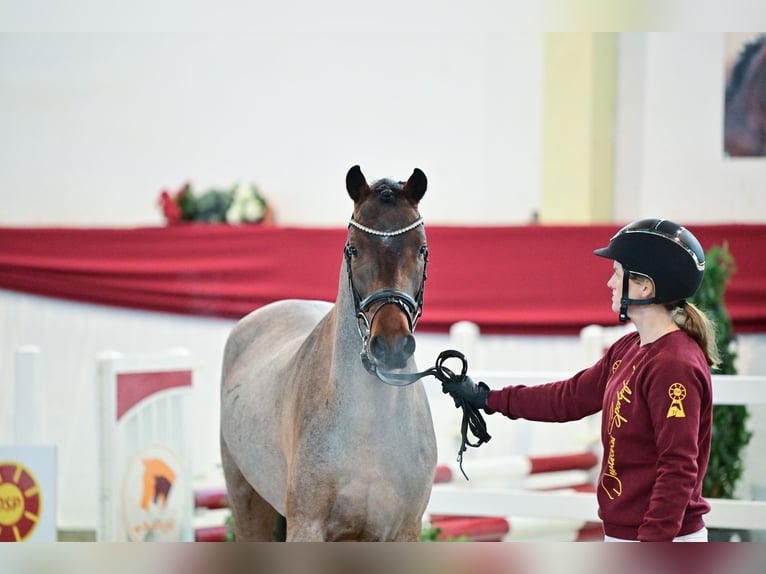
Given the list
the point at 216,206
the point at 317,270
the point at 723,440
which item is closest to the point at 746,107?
the point at 723,440

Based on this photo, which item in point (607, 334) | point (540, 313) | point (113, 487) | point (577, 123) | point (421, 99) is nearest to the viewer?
point (113, 487)

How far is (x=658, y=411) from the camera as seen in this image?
1.78 m

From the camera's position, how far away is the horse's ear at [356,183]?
6.98ft

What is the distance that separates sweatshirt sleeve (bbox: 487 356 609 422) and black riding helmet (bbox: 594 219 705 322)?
33 centimetres

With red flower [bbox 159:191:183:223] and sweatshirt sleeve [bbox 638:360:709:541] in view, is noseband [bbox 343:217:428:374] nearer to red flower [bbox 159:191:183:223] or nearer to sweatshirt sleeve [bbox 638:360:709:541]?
sweatshirt sleeve [bbox 638:360:709:541]

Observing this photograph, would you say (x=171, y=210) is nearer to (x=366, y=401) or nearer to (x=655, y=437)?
(x=366, y=401)

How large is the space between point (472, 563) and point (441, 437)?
17.0ft

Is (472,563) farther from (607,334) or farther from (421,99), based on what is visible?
(421,99)

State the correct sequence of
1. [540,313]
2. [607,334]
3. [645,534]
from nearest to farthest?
1. [645,534]
2. [607,334]
3. [540,313]

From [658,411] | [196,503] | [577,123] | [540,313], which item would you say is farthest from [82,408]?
[658,411]

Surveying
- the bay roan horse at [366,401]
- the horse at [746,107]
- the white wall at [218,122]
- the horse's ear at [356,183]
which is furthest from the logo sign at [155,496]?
the horse at [746,107]

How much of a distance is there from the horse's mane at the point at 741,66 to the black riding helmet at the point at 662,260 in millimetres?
5786

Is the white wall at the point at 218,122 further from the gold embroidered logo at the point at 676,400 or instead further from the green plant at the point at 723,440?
the gold embroidered logo at the point at 676,400

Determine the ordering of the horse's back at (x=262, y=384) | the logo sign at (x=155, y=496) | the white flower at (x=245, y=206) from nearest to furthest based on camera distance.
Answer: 1. the horse's back at (x=262, y=384)
2. the logo sign at (x=155, y=496)
3. the white flower at (x=245, y=206)
